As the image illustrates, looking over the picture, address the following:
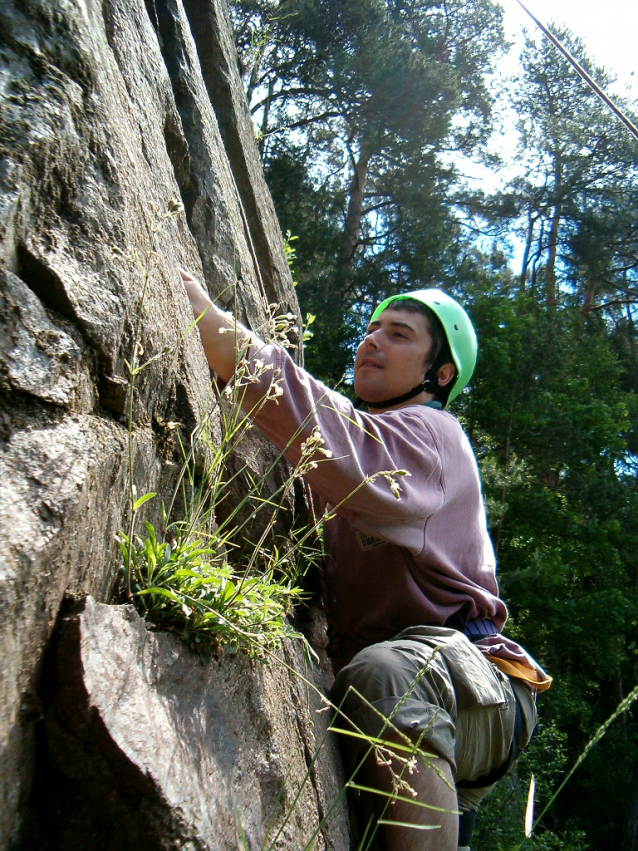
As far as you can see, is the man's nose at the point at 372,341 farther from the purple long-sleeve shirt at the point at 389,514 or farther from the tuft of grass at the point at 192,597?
the tuft of grass at the point at 192,597

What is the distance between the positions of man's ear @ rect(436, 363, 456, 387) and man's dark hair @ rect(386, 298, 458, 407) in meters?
0.01

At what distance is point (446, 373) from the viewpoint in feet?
10.5

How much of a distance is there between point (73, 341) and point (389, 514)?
120 centimetres

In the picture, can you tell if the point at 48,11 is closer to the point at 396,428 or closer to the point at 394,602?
the point at 396,428

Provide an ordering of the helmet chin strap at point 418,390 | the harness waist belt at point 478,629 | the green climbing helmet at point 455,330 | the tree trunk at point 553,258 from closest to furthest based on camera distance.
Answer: the harness waist belt at point 478,629
the helmet chin strap at point 418,390
the green climbing helmet at point 455,330
the tree trunk at point 553,258

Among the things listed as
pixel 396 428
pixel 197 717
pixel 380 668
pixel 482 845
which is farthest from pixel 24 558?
pixel 482 845

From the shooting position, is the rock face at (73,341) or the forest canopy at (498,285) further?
the forest canopy at (498,285)

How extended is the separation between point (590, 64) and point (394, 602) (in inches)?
806

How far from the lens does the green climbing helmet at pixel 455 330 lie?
3209mm

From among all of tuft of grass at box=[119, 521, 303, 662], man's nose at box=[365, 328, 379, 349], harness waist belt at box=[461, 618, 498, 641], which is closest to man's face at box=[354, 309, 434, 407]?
man's nose at box=[365, 328, 379, 349]

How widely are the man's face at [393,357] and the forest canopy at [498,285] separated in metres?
10.8

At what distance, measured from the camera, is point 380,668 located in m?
2.01

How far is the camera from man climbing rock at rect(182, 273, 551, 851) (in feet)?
6.40

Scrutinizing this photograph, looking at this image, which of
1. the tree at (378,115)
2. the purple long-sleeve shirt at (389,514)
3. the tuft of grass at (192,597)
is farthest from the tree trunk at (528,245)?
the tuft of grass at (192,597)
